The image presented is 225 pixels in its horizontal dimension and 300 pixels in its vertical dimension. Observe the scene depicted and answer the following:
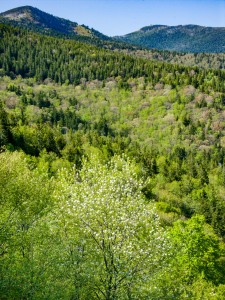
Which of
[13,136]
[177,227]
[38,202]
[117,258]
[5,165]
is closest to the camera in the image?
[117,258]

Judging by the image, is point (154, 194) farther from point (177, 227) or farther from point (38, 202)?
point (38, 202)

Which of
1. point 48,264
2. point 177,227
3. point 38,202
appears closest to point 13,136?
point 177,227

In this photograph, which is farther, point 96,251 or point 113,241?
point 96,251

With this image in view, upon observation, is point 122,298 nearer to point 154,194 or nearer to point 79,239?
point 79,239

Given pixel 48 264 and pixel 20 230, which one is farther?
pixel 20 230

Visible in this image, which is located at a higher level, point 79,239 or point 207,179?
point 79,239

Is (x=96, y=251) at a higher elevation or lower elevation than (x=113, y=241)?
lower

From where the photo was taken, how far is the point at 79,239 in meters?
28.5

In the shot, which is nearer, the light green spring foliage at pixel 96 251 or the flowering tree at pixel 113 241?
the flowering tree at pixel 113 241

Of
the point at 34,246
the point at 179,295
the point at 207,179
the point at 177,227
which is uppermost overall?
the point at 34,246

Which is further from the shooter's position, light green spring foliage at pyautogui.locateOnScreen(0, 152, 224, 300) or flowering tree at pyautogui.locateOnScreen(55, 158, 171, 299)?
light green spring foliage at pyautogui.locateOnScreen(0, 152, 224, 300)

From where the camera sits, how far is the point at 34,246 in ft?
106

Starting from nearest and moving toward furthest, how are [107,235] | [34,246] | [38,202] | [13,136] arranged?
[107,235] → [34,246] → [38,202] → [13,136]

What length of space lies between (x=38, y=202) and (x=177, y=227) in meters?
32.6
